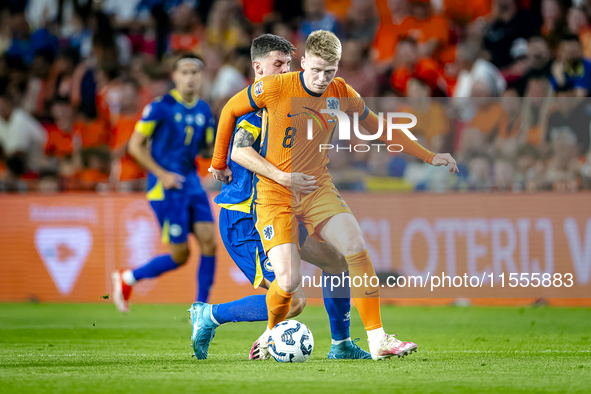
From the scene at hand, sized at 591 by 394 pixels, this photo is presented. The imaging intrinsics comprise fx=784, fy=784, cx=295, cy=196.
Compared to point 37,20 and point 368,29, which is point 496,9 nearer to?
point 368,29

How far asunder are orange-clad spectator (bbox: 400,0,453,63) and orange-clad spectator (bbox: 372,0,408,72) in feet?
0.36

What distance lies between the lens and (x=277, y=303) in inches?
198

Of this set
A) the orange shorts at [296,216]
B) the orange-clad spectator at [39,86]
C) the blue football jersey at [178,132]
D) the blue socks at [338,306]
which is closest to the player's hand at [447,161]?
the orange shorts at [296,216]

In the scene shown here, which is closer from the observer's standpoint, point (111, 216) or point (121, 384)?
point (121, 384)

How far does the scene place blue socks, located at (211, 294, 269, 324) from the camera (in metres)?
5.27

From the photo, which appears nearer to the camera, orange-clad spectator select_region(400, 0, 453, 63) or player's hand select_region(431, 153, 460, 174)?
player's hand select_region(431, 153, 460, 174)

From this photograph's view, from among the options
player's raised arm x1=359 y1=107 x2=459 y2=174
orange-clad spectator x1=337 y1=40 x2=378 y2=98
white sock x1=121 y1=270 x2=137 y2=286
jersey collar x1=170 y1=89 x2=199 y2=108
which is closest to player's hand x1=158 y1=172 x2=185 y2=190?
jersey collar x1=170 y1=89 x2=199 y2=108

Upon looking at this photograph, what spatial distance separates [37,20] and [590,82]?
31.2 feet

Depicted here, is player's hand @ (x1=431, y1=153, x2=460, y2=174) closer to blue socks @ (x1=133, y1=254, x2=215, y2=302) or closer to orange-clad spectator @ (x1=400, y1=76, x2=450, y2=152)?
blue socks @ (x1=133, y1=254, x2=215, y2=302)

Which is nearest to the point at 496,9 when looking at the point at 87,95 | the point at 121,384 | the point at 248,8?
the point at 248,8

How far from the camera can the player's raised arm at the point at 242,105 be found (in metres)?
5.04

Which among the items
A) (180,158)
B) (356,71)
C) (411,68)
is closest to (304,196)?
(180,158)

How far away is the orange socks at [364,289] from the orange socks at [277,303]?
0.42 metres

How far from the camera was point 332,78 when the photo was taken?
497 centimetres
